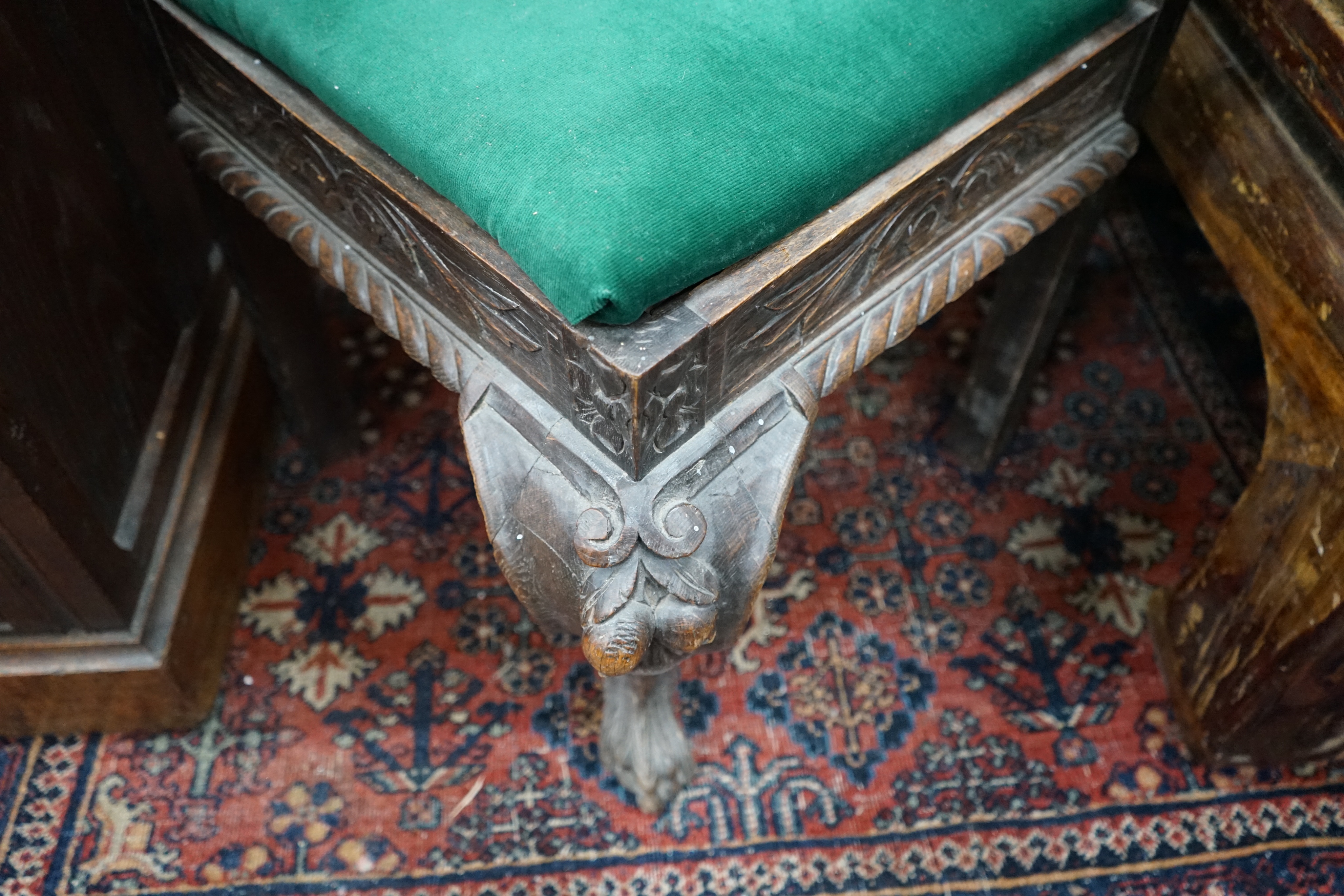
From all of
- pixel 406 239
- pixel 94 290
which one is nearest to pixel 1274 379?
pixel 406 239

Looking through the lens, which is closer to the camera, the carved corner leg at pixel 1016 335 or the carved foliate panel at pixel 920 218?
the carved foliate panel at pixel 920 218

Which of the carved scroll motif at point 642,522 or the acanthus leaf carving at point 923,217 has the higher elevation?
the acanthus leaf carving at point 923,217

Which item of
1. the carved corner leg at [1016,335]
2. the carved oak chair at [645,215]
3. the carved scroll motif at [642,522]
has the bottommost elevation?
the carved scroll motif at [642,522]

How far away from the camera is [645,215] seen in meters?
0.64

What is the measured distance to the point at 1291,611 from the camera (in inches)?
36.8

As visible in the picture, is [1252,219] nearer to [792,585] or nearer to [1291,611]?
[1291,611]

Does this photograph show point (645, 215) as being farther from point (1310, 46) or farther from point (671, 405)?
point (1310, 46)

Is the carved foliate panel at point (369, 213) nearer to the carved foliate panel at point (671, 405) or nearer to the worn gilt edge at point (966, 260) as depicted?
the carved foliate panel at point (671, 405)

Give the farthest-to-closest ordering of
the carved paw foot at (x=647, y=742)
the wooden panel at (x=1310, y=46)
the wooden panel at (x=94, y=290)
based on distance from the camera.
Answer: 1. the carved paw foot at (x=647, y=742)
2. the wooden panel at (x=94, y=290)
3. the wooden panel at (x=1310, y=46)

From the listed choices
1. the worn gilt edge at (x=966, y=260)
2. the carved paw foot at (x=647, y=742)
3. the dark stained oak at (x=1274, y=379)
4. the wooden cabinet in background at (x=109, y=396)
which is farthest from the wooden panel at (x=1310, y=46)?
the wooden cabinet in background at (x=109, y=396)

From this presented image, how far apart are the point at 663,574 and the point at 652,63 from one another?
0.32 metres

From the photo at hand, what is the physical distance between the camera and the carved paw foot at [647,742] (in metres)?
1.01

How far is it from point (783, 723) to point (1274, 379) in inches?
→ 22.1

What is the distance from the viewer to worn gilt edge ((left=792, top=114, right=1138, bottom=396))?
794 mm
